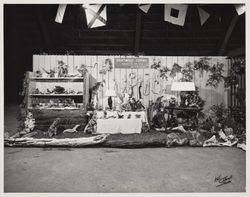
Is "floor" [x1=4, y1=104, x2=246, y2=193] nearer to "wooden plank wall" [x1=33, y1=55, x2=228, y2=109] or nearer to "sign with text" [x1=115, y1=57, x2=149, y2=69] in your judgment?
"wooden plank wall" [x1=33, y1=55, x2=228, y2=109]

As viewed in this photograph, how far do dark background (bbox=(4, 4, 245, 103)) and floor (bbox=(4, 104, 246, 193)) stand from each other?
4384mm

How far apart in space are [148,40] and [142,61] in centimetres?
138

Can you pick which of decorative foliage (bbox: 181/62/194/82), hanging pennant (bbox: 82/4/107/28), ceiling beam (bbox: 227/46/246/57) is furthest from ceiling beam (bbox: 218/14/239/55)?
hanging pennant (bbox: 82/4/107/28)

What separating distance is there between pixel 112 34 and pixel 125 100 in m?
2.62

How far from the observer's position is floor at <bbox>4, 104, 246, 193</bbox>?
2992 mm

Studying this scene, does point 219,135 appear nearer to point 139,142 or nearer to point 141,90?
point 139,142

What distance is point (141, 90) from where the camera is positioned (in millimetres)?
7750

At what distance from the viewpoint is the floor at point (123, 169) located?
2.99 metres

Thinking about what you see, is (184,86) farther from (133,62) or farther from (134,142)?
(134,142)

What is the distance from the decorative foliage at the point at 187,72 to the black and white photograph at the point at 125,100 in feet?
0.11
